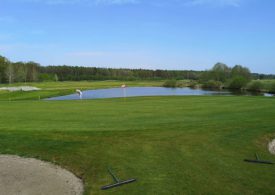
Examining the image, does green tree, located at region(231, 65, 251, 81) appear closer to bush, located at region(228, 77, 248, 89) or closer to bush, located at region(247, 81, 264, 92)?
bush, located at region(228, 77, 248, 89)

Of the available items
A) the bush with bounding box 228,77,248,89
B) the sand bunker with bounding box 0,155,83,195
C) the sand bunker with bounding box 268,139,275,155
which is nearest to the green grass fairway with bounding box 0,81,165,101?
the sand bunker with bounding box 0,155,83,195

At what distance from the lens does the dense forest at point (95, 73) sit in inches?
3917

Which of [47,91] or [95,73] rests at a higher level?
[95,73]

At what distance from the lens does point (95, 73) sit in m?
169

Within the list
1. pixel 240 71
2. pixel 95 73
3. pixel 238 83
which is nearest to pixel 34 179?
pixel 238 83

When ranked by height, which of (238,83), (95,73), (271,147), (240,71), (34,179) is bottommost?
(34,179)

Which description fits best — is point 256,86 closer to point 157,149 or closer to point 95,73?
point 157,149

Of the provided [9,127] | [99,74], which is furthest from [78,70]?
[9,127]

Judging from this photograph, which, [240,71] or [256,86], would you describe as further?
[240,71]

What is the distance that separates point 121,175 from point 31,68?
121 meters

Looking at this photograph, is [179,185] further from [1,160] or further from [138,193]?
[1,160]

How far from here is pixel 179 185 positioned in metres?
5.91

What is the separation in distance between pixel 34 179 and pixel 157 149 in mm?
3501

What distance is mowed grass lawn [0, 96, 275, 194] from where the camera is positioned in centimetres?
606
